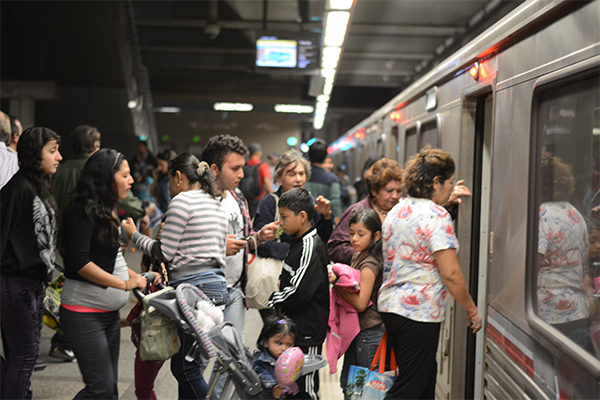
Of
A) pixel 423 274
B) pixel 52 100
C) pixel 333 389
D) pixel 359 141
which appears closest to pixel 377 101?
pixel 359 141

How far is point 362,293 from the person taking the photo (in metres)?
3.02

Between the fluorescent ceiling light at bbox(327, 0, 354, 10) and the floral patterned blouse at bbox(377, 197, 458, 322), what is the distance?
419 centimetres

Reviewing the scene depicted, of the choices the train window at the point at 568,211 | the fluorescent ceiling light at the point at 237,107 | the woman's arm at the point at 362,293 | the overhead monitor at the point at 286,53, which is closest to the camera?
the train window at the point at 568,211

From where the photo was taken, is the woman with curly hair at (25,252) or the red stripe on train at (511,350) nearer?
the red stripe on train at (511,350)

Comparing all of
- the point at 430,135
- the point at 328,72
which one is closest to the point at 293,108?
the point at 328,72

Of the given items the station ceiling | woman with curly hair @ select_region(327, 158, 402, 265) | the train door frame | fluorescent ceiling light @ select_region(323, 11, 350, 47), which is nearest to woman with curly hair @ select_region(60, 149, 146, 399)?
woman with curly hair @ select_region(327, 158, 402, 265)

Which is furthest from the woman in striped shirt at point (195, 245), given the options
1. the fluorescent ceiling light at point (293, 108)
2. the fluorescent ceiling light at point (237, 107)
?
the fluorescent ceiling light at point (293, 108)

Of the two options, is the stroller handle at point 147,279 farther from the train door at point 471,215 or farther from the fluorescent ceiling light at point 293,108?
the fluorescent ceiling light at point 293,108

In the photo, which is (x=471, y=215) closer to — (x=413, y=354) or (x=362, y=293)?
(x=362, y=293)

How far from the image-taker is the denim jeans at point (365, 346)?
10.0 feet

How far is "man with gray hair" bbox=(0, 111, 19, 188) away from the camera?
3.33 m

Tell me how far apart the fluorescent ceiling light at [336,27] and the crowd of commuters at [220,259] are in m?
3.89

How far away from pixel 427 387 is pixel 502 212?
95cm

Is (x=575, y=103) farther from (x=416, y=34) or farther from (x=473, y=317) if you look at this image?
(x=416, y=34)
